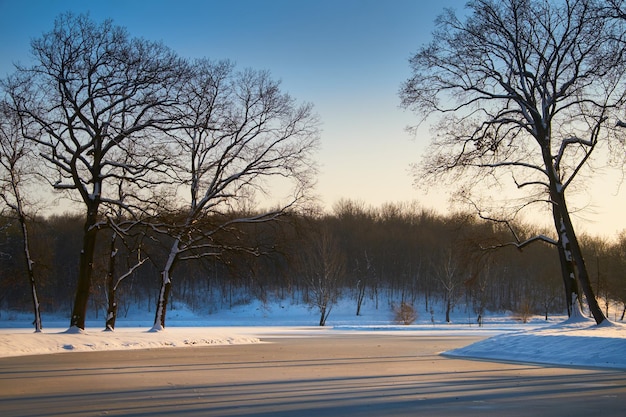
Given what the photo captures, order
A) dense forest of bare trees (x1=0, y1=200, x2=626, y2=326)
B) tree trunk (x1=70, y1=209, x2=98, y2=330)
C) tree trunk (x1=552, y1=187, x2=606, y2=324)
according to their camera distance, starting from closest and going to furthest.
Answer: tree trunk (x1=552, y1=187, x2=606, y2=324) → tree trunk (x1=70, y1=209, x2=98, y2=330) → dense forest of bare trees (x1=0, y1=200, x2=626, y2=326)

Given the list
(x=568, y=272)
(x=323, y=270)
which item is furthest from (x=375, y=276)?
(x=568, y=272)

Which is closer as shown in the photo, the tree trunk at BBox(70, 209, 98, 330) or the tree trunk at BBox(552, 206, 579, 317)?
the tree trunk at BBox(552, 206, 579, 317)

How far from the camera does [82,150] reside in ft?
88.6

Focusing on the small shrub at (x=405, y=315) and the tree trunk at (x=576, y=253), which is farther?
the small shrub at (x=405, y=315)

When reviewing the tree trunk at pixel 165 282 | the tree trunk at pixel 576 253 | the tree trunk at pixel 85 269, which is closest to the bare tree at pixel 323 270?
the tree trunk at pixel 165 282

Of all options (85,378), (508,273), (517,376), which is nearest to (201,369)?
(85,378)

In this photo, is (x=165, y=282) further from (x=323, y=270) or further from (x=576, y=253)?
(x=323, y=270)

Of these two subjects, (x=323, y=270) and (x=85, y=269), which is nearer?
(x=85, y=269)

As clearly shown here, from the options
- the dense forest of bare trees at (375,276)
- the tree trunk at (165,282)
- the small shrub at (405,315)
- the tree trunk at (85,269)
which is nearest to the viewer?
the tree trunk at (85,269)

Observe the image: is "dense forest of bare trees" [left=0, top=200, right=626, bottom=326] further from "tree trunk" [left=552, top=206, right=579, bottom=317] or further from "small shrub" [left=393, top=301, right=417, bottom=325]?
"tree trunk" [left=552, top=206, right=579, bottom=317]

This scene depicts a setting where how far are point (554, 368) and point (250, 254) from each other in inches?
734

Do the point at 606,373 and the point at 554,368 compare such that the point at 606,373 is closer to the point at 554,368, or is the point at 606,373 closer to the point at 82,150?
the point at 554,368

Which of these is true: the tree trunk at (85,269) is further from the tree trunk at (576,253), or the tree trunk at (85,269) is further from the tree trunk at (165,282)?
the tree trunk at (576,253)

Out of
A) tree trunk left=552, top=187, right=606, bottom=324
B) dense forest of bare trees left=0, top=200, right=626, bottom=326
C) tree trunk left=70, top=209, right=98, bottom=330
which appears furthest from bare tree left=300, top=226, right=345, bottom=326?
tree trunk left=552, top=187, right=606, bottom=324
